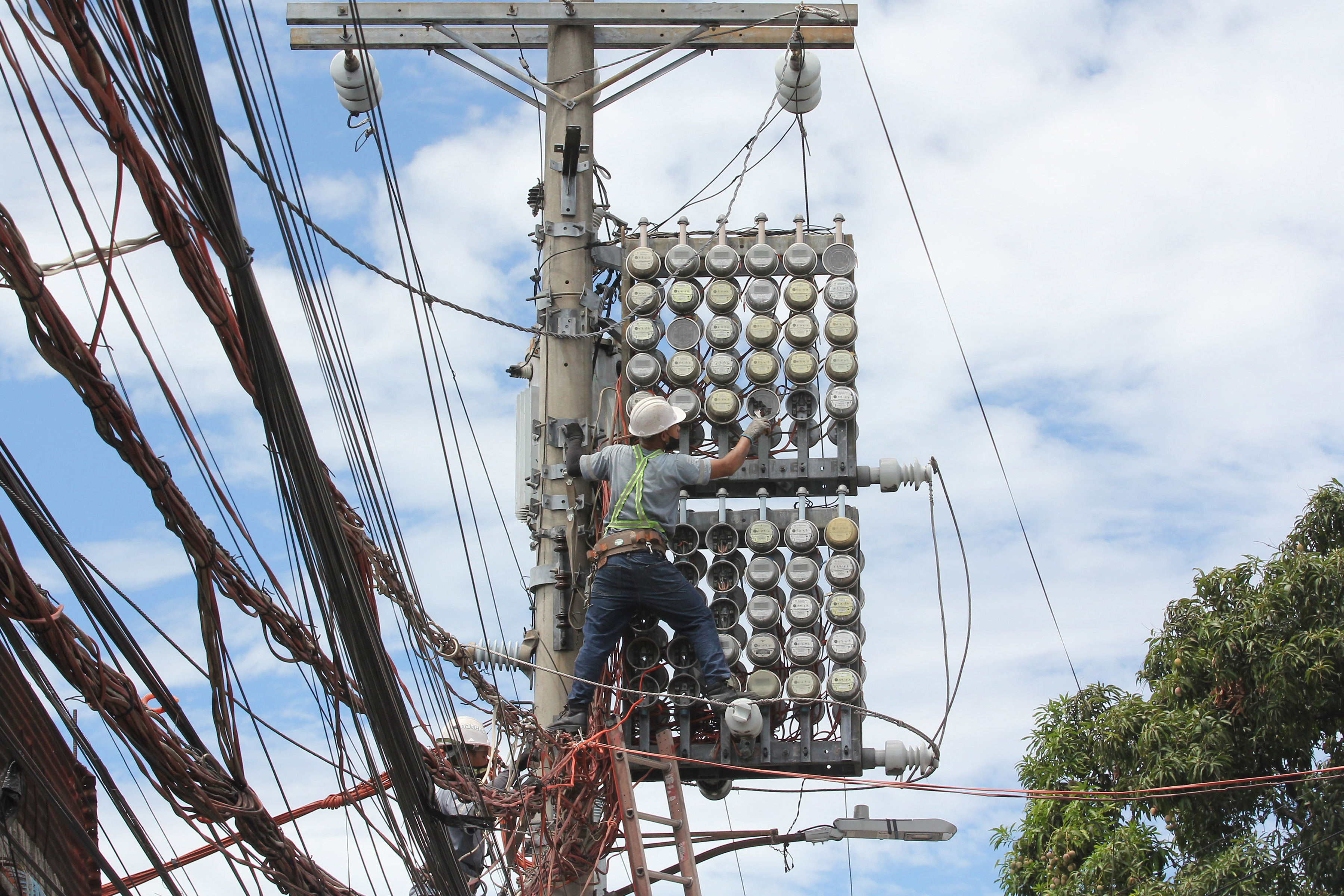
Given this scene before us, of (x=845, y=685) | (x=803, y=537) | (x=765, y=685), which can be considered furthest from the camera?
(x=803, y=537)

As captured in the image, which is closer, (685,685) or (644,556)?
(644,556)

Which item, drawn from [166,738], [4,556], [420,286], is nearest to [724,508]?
[420,286]

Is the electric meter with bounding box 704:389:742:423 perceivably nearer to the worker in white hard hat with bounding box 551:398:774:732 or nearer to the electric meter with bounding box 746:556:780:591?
the worker in white hard hat with bounding box 551:398:774:732

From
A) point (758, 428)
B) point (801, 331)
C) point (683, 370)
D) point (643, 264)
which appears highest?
point (643, 264)

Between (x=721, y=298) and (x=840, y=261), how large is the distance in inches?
38.4

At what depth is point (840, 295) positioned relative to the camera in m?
11.7

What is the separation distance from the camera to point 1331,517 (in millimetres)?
14234

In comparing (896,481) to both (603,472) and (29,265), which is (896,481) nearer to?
(603,472)

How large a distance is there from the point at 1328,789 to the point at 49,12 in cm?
1206

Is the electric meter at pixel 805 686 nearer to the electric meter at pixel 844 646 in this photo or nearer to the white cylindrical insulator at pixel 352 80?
the electric meter at pixel 844 646

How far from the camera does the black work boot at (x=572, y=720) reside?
1013cm

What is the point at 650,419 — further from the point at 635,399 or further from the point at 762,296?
the point at 762,296

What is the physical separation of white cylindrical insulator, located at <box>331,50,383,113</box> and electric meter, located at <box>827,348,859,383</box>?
450 centimetres

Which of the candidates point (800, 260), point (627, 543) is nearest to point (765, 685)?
point (627, 543)
